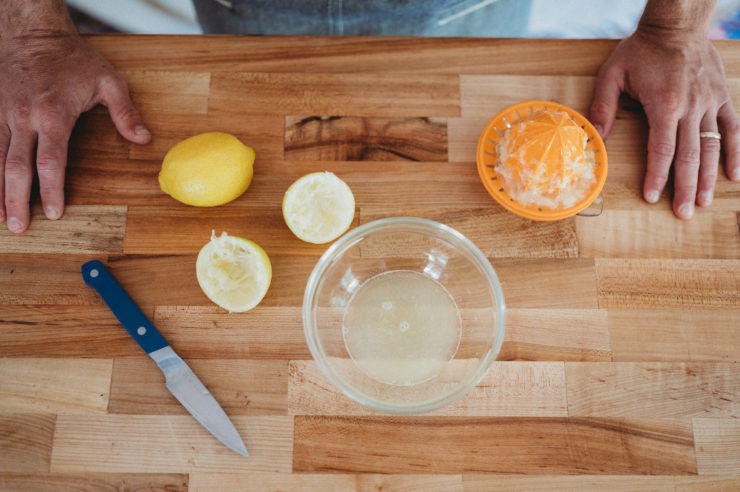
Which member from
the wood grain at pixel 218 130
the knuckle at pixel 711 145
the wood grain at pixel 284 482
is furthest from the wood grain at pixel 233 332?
the knuckle at pixel 711 145

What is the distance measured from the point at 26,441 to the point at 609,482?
3.99 feet

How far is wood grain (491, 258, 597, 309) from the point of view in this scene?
45.7 inches

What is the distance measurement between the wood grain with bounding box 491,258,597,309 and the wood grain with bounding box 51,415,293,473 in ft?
1.84

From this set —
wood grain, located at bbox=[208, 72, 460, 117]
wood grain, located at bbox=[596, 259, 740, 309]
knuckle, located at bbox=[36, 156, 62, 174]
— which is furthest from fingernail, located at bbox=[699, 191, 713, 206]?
knuckle, located at bbox=[36, 156, 62, 174]

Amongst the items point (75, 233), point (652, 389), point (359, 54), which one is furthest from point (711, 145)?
point (75, 233)

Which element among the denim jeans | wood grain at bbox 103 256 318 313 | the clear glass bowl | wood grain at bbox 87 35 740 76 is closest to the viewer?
the clear glass bowl

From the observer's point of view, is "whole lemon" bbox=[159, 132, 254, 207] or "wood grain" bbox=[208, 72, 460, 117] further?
"wood grain" bbox=[208, 72, 460, 117]

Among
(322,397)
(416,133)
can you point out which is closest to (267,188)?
(416,133)

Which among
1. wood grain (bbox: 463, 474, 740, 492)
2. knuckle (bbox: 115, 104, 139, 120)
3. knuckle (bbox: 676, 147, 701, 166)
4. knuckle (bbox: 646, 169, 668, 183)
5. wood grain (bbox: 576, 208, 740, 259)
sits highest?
knuckle (bbox: 115, 104, 139, 120)

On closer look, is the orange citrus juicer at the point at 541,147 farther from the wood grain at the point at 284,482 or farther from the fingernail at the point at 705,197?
the wood grain at the point at 284,482

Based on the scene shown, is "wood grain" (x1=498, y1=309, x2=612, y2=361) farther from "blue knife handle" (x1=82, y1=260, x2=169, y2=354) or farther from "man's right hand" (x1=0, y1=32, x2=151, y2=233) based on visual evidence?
"man's right hand" (x1=0, y1=32, x2=151, y2=233)

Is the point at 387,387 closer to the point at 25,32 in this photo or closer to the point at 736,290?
the point at 736,290

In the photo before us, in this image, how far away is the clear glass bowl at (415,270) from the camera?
105 cm

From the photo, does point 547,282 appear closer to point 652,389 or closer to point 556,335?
point 556,335
